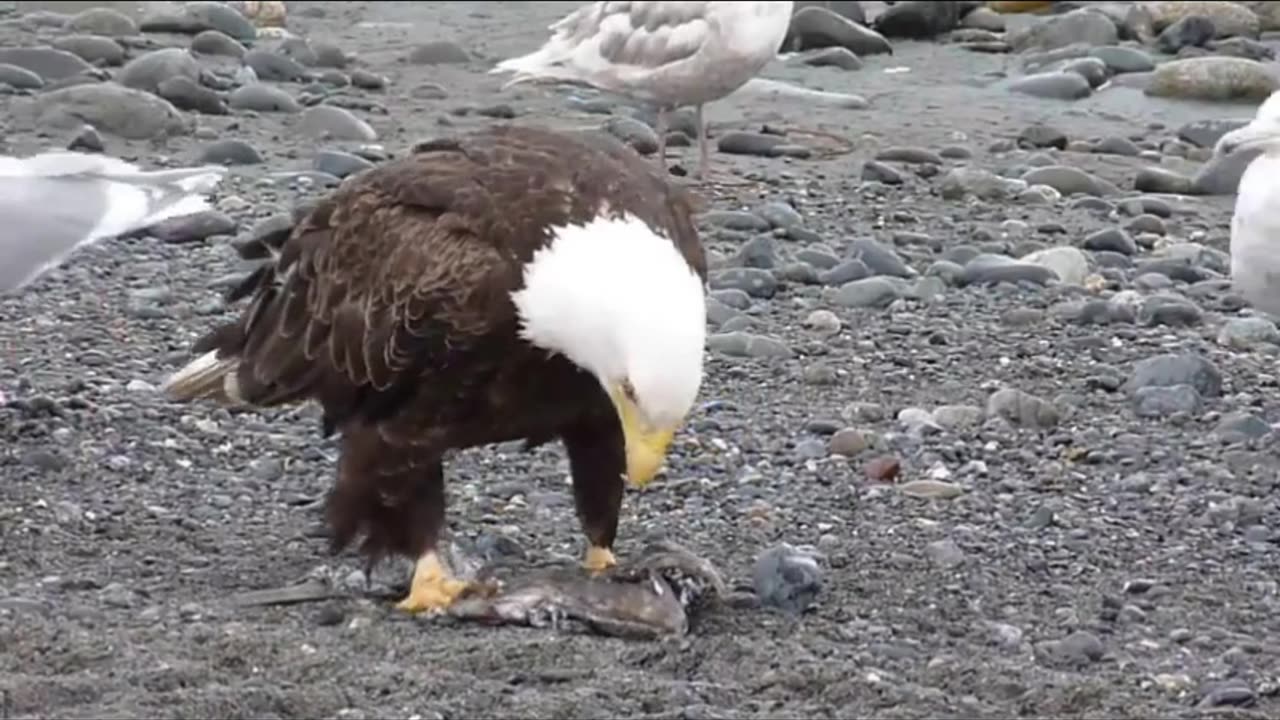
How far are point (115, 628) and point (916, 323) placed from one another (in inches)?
158

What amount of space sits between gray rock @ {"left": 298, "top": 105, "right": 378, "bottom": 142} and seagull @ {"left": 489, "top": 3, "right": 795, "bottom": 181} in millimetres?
1170

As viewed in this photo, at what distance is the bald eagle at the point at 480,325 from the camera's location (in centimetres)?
538

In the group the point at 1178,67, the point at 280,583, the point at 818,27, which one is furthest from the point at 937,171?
the point at 280,583

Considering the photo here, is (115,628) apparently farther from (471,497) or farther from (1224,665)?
(1224,665)

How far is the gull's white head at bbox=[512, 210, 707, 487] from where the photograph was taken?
527 centimetres

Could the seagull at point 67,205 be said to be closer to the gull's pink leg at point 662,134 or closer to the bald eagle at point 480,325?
the bald eagle at point 480,325

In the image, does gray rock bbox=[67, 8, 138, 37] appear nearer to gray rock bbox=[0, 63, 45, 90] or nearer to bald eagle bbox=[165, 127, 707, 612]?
gray rock bbox=[0, 63, 45, 90]

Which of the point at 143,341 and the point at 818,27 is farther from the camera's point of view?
the point at 818,27

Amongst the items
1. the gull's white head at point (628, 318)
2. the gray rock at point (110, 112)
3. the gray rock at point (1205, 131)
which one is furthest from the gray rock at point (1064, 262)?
the gull's white head at point (628, 318)

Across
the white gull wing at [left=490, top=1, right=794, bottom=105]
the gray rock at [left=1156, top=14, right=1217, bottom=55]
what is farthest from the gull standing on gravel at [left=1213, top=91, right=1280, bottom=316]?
the gray rock at [left=1156, top=14, right=1217, bottom=55]

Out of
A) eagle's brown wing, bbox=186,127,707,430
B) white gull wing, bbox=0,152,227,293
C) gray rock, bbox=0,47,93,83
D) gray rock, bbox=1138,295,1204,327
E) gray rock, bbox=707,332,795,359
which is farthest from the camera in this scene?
gray rock, bbox=0,47,93,83

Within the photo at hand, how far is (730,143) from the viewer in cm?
1295

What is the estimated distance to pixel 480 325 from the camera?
564 cm

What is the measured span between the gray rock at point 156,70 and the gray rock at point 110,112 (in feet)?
2.60
